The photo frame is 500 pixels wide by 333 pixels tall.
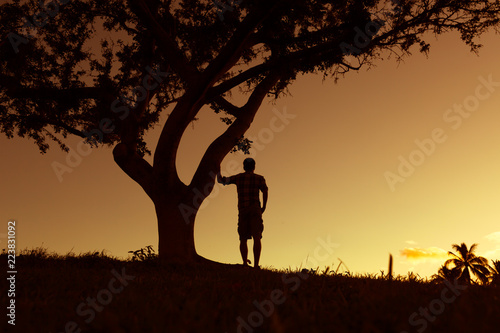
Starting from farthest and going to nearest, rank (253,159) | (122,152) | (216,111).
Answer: (216,111) < (122,152) < (253,159)

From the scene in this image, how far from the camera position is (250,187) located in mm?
10336

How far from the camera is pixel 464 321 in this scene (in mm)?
3125

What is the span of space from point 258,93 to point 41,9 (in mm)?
7341

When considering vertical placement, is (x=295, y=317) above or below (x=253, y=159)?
below

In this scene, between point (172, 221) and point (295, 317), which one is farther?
point (172, 221)

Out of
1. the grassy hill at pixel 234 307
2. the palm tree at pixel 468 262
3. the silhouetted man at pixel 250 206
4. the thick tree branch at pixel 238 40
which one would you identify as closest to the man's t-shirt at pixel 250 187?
the silhouetted man at pixel 250 206

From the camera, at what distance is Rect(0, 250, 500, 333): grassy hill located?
10.9 feet

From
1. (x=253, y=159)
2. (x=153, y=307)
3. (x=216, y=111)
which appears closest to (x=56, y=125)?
(x=216, y=111)

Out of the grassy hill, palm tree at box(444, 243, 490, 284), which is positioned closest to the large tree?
the grassy hill

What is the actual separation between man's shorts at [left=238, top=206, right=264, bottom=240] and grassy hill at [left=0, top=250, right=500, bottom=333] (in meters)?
3.67

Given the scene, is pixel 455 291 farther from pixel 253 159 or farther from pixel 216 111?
pixel 216 111

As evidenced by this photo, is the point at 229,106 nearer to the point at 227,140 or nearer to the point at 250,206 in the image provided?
the point at 227,140

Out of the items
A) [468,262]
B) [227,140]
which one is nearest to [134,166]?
[227,140]

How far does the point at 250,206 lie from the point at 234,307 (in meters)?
6.10
